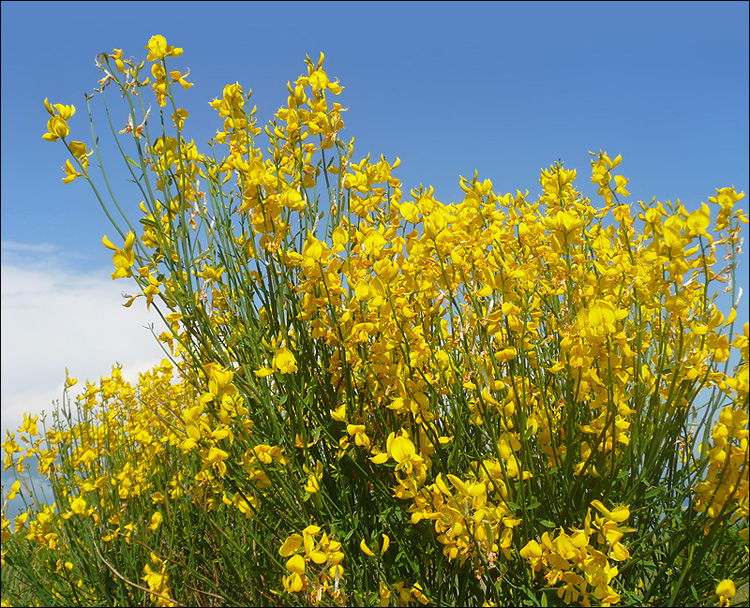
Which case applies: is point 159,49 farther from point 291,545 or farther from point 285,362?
point 291,545

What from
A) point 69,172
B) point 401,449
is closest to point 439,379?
point 401,449

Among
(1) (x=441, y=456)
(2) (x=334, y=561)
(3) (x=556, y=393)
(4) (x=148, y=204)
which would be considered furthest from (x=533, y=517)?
(4) (x=148, y=204)

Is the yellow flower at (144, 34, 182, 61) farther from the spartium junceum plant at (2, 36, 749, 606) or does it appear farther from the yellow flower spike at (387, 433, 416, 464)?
the yellow flower spike at (387, 433, 416, 464)

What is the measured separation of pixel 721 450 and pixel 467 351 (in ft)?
2.00

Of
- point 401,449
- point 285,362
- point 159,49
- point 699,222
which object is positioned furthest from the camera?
point 159,49

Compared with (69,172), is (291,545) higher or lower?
lower

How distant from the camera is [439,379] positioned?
1.70m

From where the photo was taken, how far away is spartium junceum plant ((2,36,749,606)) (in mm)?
1380

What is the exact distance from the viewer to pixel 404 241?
65.7 inches

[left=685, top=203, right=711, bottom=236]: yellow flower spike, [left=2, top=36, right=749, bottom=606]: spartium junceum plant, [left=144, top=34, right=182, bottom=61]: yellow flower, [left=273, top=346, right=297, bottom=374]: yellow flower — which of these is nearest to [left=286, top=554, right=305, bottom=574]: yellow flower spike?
[left=2, top=36, right=749, bottom=606]: spartium junceum plant

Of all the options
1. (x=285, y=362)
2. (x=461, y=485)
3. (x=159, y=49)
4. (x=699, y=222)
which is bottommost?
(x=461, y=485)

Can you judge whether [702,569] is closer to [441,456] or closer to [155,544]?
[441,456]

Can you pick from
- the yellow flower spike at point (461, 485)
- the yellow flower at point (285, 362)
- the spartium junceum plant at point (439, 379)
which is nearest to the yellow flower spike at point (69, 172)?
the spartium junceum plant at point (439, 379)

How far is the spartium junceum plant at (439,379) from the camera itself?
1.38 m
